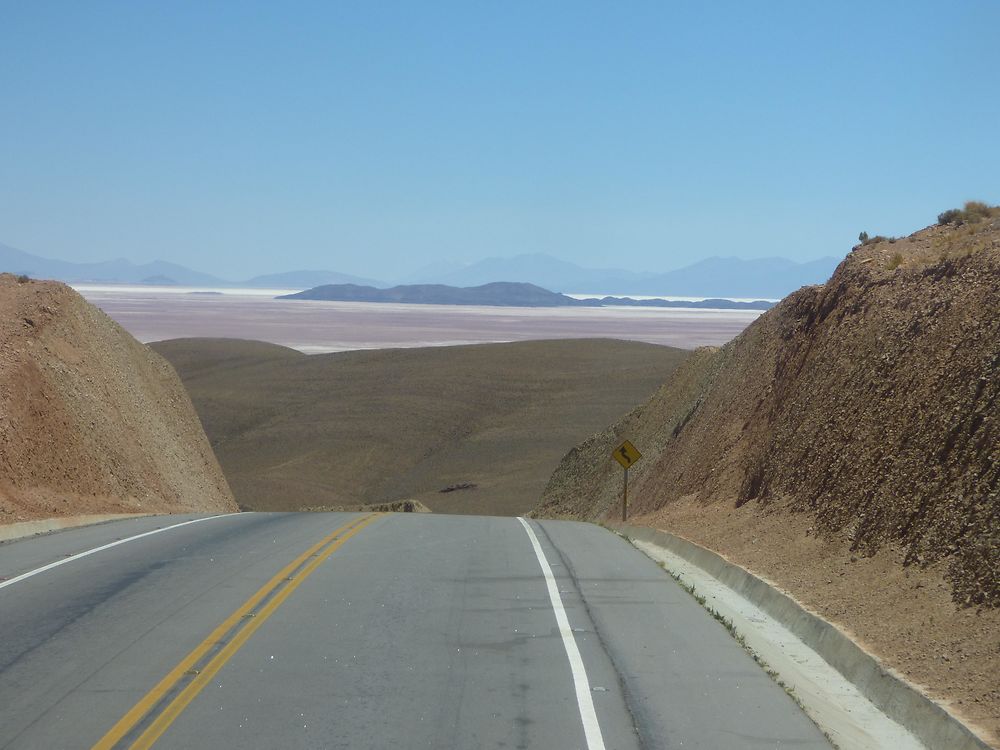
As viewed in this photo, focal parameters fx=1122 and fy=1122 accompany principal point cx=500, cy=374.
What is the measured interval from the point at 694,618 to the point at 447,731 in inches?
190

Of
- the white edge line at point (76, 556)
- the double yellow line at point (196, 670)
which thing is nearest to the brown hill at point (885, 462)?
the double yellow line at point (196, 670)

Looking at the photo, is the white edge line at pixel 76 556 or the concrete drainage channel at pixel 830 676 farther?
the white edge line at pixel 76 556

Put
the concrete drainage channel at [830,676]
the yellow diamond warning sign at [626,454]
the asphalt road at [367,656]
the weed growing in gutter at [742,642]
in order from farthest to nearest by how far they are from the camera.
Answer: the yellow diamond warning sign at [626,454] < the weed growing in gutter at [742,642] < the concrete drainage channel at [830,676] < the asphalt road at [367,656]

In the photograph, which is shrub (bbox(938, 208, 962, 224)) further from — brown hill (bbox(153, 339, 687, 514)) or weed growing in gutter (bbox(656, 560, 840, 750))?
brown hill (bbox(153, 339, 687, 514))

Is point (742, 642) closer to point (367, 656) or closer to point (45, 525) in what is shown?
point (367, 656)

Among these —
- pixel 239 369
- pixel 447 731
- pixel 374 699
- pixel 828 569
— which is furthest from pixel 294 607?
pixel 239 369

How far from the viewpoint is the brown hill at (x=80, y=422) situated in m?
24.9

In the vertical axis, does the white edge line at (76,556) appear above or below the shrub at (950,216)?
below

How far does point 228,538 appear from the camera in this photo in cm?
1867

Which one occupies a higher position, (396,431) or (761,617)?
(761,617)

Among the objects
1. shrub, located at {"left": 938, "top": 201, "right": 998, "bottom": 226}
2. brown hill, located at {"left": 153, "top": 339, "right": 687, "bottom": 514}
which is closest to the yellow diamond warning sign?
shrub, located at {"left": 938, "top": 201, "right": 998, "bottom": 226}

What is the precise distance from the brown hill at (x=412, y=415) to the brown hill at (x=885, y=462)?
1209 inches

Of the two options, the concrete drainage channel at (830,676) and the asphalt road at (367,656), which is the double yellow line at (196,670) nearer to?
the asphalt road at (367,656)

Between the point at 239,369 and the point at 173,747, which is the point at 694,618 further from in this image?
the point at 239,369
